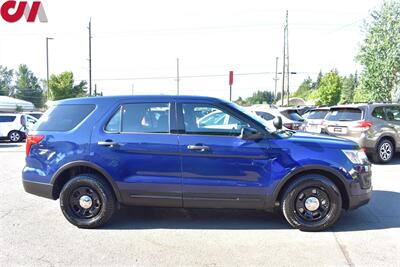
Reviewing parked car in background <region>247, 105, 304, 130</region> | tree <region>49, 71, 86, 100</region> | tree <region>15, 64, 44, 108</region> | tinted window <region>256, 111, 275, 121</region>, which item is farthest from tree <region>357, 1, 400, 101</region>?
tree <region>15, 64, 44, 108</region>

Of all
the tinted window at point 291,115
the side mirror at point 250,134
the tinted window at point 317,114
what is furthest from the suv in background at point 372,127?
the side mirror at point 250,134

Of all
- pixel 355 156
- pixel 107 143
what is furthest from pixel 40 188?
pixel 355 156

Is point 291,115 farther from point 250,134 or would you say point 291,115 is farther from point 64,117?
point 64,117

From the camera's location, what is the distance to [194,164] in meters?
5.20

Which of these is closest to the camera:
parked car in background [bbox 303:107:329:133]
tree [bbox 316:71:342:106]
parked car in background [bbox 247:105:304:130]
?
parked car in background [bbox 303:107:329:133]

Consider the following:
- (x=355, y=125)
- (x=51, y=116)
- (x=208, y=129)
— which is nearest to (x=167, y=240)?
(x=208, y=129)

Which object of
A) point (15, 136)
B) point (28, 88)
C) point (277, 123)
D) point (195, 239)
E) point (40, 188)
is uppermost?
point (28, 88)

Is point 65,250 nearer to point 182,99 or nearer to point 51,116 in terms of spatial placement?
point 51,116

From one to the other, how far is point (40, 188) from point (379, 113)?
8.97 m

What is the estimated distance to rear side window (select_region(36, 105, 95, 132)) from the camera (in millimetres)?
5551

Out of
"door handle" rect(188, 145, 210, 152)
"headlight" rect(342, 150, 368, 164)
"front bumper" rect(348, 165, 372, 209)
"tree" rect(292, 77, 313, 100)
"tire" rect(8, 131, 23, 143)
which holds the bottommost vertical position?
"tire" rect(8, 131, 23, 143)

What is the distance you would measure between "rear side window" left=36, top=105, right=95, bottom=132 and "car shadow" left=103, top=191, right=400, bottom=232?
Answer: 1541 millimetres

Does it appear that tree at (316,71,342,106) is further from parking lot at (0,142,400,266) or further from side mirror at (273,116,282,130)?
parking lot at (0,142,400,266)

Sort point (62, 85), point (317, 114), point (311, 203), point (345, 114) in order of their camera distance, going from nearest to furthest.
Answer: point (311, 203)
point (345, 114)
point (317, 114)
point (62, 85)
